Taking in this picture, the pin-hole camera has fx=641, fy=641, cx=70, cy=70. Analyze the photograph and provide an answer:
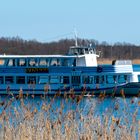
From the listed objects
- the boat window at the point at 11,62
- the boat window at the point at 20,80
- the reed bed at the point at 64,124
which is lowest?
the boat window at the point at 20,80

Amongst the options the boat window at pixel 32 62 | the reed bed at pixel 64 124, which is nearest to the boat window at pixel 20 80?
the boat window at pixel 32 62

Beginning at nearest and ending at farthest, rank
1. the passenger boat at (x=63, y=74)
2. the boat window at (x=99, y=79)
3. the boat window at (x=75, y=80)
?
the passenger boat at (x=63, y=74), the boat window at (x=99, y=79), the boat window at (x=75, y=80)

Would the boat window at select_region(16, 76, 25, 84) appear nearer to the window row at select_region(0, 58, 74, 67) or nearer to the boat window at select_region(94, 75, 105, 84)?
the window row at select_region(0, 58, 74, 67)

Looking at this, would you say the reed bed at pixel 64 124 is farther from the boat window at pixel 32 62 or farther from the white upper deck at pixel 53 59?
the boat window at pixel 32 62

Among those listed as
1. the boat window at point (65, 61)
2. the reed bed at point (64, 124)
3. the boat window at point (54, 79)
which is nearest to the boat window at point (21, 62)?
the boat window at point (54, 79)

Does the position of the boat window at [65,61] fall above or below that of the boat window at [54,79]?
above

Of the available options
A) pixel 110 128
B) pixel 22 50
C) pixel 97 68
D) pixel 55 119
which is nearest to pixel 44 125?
pixel 55 119

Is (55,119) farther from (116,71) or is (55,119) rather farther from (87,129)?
(116,71)

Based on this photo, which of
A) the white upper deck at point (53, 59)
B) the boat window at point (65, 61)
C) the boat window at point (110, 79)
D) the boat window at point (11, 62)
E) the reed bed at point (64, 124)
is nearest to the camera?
the reed bed at point (64, 124)

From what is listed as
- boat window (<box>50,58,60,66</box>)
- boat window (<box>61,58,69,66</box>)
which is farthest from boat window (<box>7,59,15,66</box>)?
boat window (<box>61,58,69,66</box>)

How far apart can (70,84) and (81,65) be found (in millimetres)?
2209

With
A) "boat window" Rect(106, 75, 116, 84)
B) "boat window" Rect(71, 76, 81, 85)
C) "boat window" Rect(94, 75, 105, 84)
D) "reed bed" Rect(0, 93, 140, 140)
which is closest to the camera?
"reed bed" Rect(0, 93, 140, 140)

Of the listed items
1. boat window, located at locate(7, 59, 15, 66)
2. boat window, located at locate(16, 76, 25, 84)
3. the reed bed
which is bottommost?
boat window, located at locate(16, 76, 25, 84)

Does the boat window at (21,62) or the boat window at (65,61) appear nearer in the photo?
the boat window at (65,61)
